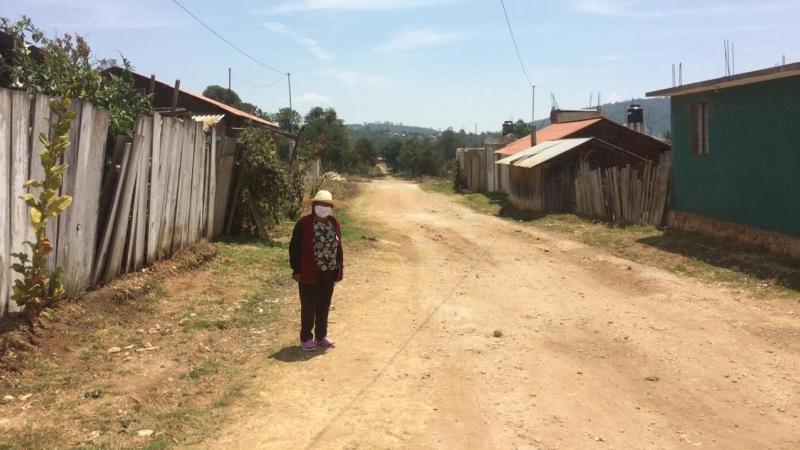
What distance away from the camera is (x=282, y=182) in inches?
489

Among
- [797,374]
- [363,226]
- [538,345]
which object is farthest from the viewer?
[363,226]

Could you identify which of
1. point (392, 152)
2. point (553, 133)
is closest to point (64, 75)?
point (553, 133)

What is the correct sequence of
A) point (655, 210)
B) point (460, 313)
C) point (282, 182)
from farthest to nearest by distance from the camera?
point (655, 210) → point (282, 182) → point (460, 313)

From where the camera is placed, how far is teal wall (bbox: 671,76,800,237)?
11.2m

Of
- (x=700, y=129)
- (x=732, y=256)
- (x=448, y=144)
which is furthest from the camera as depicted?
(x=448, y=144)

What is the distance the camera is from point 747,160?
41.1 ft

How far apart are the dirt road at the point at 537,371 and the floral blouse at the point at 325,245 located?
82 centimetres

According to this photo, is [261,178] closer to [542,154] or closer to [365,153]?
[542,154]

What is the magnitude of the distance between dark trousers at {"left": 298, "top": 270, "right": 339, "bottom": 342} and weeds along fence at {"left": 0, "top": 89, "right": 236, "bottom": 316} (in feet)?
7.03

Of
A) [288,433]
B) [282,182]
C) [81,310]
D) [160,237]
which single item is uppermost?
[282,182]

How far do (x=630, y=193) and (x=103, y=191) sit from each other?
13187mm

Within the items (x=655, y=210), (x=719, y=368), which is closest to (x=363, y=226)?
(x=655, y=210)

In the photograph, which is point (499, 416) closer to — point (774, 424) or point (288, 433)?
point (288, 433)

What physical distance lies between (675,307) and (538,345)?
9.27 feet
